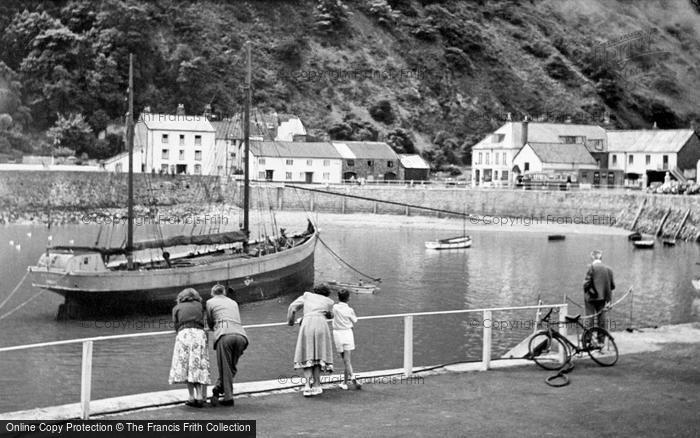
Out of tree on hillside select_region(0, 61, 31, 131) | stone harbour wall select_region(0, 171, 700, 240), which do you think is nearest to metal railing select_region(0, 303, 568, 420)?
stone harbour wall select_region(0, 171, 700, 240)

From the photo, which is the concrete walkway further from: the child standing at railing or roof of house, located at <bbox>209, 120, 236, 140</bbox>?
roof of house, located at <bbox>209, 120, 236, 140</bbox>

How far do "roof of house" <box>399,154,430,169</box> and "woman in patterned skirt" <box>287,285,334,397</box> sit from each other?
261 ft

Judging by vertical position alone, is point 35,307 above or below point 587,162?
below

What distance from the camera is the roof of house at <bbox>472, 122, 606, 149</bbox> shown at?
9125 cm

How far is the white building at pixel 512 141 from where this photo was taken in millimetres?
91125

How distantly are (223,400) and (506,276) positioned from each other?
110 ft

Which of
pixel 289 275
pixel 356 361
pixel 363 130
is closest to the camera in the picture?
pixel 356 361

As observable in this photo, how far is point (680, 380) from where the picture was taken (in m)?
13.2

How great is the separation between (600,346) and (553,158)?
7345cm

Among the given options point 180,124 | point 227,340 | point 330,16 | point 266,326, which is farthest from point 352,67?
point 227,340

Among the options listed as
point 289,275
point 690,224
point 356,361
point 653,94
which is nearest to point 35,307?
point 289,275

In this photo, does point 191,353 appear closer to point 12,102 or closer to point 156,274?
point 156,274

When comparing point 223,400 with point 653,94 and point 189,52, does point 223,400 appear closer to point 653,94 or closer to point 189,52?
point 189,52

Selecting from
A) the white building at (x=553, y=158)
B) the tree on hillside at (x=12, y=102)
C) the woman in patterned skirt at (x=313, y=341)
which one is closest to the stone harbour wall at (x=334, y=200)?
the white building at (x=553, y=158)
